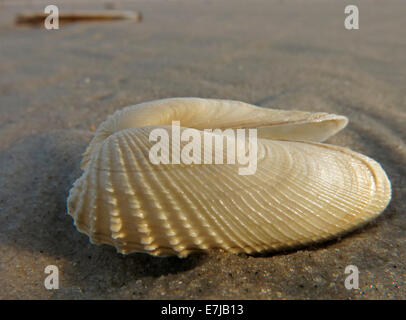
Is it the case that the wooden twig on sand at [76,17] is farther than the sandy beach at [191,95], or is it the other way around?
the wooden twig on sand at [76,17]

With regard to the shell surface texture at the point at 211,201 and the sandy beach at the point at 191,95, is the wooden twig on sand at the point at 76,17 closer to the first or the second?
the sandy beach at the point at 191,95

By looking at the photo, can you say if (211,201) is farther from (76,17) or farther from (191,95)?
(76,17)

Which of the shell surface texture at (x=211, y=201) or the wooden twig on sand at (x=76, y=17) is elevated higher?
the wooden twig on sand at (x=76, y=17)

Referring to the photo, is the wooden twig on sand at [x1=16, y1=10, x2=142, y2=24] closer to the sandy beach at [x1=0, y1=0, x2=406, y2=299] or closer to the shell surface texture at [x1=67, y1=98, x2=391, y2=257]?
the sandy beach at [x1=0, y1=0, x2=406, y2=299]

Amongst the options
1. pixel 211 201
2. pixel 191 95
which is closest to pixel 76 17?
pixel 191 95

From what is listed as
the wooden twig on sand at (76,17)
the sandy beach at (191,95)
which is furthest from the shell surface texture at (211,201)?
the wooden twig on sand at (76,17)
